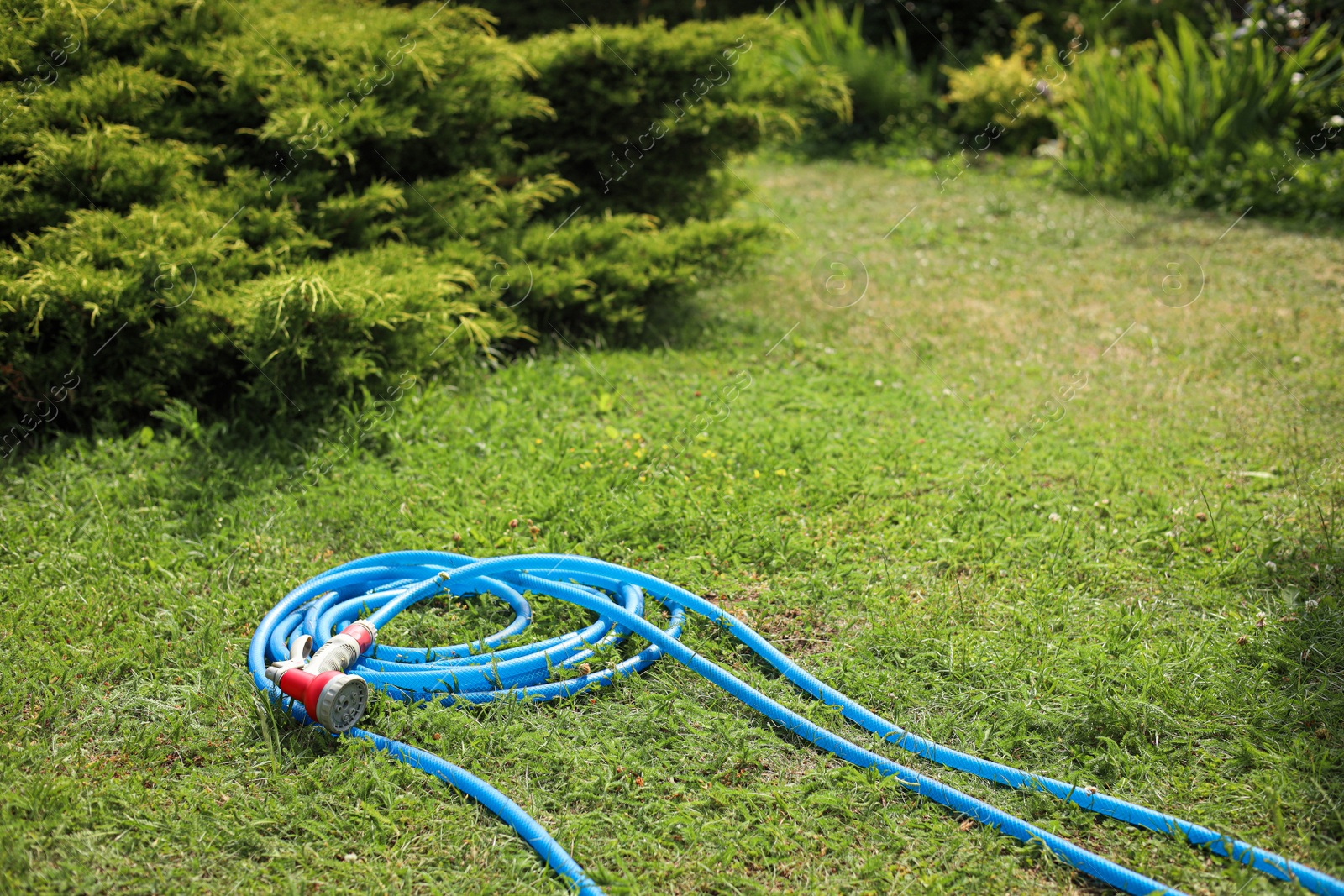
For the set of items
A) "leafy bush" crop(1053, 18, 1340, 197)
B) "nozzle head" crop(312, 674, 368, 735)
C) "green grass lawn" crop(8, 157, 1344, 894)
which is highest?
"leafy bush" crop(1053, 18, 1340, 197)

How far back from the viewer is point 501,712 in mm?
2580

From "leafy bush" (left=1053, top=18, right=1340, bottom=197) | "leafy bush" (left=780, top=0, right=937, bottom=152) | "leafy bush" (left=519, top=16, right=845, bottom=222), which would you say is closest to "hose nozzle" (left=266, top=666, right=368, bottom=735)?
"leafy bush" (left=519, top=16, right=845, bottom=222)

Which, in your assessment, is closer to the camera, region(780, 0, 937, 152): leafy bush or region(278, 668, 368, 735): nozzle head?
region(278, 668, 368, 735): nozzle head

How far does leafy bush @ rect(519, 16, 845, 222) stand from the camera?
5.39 metres

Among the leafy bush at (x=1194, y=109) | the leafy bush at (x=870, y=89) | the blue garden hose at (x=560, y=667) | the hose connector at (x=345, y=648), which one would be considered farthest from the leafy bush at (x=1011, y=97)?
the hose connector at (x=345, y=648)

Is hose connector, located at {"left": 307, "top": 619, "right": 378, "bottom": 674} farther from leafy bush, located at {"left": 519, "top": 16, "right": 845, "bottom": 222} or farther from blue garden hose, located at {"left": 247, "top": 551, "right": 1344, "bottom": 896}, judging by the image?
leafy bush, located at {"left": 519, "top": 16, "right": 845, "bottom": 222}

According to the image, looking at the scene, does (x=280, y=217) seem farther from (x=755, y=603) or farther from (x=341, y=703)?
(x=755, y=603)

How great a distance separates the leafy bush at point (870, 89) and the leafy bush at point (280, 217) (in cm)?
492

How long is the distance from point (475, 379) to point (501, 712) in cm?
224

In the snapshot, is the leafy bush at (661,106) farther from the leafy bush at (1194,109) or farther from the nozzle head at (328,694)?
the nozzle head at (328,694)

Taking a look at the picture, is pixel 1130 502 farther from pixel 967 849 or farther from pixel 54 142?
pixel 54 142

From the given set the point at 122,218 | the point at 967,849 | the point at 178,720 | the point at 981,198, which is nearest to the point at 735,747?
the point at 967,849

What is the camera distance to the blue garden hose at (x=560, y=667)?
2141mm

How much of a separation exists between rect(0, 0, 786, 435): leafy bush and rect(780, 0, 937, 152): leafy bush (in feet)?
16.1
